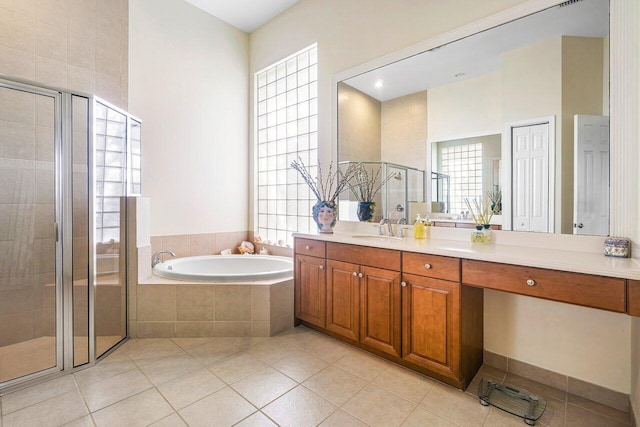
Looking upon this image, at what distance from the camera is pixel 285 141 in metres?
3.60

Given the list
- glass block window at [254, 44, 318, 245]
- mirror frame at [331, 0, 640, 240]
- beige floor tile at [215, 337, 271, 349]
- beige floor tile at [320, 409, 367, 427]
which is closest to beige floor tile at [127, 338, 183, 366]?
beige floor tile at [215, 337, 271, 349]

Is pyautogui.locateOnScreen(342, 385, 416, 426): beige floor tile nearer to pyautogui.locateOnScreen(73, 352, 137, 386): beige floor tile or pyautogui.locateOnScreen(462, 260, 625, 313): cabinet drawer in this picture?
pyautogui.locateOnScreen(462, 260, 625, 313): cabinet drawer

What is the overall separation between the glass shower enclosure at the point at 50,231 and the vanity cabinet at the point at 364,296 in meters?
1.71

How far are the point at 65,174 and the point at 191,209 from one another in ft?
4.58

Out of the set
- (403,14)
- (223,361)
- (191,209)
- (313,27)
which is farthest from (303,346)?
(313,27)

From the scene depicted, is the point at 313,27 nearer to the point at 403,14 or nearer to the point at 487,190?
the point at 403,14

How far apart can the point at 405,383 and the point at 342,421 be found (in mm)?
510

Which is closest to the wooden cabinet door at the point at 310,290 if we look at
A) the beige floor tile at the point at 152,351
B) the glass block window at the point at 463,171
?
the beige floor tile at the point at 152,351

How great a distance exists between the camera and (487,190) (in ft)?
6.58

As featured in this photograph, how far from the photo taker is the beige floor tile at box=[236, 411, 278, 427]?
1498 mm

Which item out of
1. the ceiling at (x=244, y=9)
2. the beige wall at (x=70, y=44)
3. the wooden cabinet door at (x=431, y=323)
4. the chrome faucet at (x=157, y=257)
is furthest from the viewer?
the ceiling at (x=244, y=9)

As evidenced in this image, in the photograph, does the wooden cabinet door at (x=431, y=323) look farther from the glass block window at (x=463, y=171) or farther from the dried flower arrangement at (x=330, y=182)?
the dried flower arrangement at (x=330, y=182)

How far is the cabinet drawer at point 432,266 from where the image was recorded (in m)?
1.71

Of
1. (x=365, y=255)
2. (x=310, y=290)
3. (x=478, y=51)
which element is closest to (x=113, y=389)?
(x=310, y=290)
